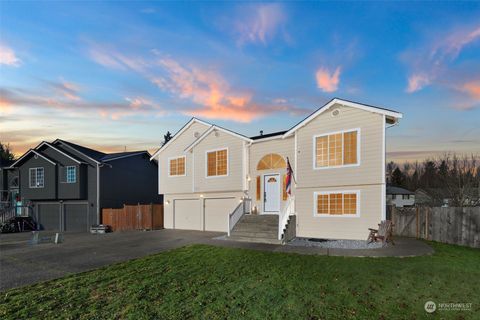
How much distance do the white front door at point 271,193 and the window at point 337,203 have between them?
97.9 inches

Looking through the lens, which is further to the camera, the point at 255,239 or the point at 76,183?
the point at 76,183

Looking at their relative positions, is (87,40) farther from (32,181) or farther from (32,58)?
(32,181)

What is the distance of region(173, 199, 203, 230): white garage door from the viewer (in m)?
20.2

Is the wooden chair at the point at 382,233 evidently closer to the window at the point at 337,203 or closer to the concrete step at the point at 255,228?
the window at the point at 337,203

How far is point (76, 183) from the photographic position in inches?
943

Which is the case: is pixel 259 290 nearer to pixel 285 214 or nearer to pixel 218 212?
pixel 285 214

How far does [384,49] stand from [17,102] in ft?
69.3

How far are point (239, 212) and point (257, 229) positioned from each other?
6.78 ft

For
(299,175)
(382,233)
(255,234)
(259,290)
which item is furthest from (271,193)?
(259,290)

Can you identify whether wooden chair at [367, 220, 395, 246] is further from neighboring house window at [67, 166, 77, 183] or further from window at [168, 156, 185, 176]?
neighboring house window at [67, 166, 77, 183]

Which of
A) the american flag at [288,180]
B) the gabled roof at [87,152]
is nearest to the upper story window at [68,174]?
the gabled roof at [87,152]

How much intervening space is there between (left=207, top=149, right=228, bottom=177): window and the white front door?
2.84 metres

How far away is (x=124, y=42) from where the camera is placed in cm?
1381

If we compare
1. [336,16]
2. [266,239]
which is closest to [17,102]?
[266,239]
